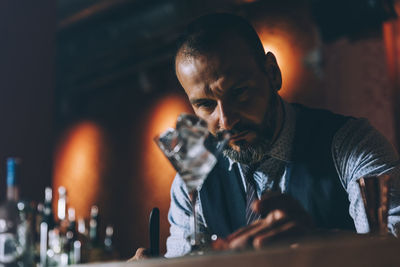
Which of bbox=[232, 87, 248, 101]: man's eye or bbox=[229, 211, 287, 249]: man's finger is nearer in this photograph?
bbox=[229, 211, 287, 249]: man's finger

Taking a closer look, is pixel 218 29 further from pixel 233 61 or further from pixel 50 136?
pixel 50 136

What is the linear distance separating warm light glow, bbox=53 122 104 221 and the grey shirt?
10.5 ft

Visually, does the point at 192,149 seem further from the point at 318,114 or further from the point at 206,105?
the point at 318,114

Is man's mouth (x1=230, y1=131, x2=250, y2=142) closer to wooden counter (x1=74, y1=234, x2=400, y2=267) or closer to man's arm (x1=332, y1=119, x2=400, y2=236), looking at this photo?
man's arm (x1=332, y1=119, x2=400, y2=236)

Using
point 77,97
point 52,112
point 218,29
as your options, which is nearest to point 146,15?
point 77,97

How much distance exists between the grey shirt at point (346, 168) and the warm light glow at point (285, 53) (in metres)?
1.12

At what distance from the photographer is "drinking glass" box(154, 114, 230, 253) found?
1.05m

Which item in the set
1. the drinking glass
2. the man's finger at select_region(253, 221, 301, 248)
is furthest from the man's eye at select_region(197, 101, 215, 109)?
the man's finger at select_region(253, 221, 301, 248)

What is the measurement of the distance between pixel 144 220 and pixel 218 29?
2764mm

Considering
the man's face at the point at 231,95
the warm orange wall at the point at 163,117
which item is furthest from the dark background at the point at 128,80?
the man's face at the point at 231,95

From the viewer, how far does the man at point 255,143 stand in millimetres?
1638

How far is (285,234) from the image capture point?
865 millimetres

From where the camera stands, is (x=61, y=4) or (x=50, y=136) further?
(x=61, y=4)

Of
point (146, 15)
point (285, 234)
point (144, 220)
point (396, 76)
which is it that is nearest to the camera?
point (285, 234)
